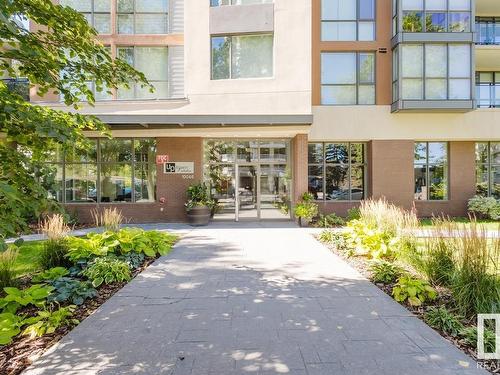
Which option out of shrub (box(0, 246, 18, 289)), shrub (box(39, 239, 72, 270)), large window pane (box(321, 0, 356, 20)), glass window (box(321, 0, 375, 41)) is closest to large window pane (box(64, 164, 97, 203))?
shrub (box(39, 239, 72, 270))

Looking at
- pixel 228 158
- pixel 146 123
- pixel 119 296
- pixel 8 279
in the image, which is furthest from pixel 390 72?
pixel 8 279

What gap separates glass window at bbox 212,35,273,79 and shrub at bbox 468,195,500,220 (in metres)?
11.5

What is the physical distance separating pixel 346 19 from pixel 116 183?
44.1 feet

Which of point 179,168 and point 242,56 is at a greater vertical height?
point 242,56

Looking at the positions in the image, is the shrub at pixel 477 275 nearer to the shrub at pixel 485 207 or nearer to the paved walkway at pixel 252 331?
the paved walkway at pixel 252 331

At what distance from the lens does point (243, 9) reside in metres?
14.2

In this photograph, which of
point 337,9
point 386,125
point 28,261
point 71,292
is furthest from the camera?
point 386,125

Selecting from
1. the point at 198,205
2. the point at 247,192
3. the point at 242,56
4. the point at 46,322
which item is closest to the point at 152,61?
the point at 242,56

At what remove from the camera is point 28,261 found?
25.6ft

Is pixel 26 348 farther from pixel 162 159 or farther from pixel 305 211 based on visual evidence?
pixel 162 159

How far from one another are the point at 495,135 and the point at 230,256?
49.4ft

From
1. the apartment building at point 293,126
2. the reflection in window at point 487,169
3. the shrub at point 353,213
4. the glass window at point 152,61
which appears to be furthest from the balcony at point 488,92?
the glass window at point 152,61

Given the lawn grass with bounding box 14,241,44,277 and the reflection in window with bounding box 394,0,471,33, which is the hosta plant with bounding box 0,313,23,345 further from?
the reflection in window with bounding box 394,0,471,33

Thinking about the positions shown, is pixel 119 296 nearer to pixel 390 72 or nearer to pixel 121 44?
pixel 121 44
